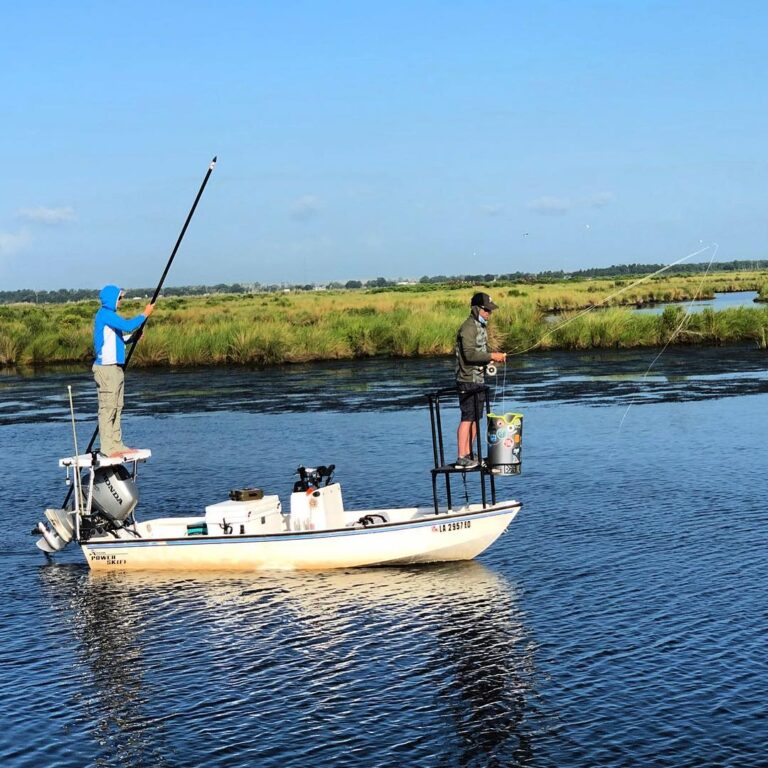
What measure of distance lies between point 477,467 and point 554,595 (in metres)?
1.58

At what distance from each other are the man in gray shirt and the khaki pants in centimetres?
362

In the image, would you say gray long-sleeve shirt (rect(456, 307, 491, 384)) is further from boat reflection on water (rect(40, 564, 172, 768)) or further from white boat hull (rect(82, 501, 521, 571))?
boat reflection on water (rect(40, 564, 172, 768))

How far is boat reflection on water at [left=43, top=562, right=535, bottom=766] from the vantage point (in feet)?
29.2

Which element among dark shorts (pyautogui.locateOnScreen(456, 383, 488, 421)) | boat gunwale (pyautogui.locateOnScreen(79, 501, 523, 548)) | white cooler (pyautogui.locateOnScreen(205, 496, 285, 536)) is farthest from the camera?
white cooler (pyautogui.locateOnScreen(205, 496, 285, 536))

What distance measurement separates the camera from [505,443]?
12.9 metres

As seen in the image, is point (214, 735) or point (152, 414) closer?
point (214, 735)

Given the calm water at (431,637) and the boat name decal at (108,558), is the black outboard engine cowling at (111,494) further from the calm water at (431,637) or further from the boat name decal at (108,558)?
the calm water at (431,637)

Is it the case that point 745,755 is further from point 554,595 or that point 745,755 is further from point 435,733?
point 554,595

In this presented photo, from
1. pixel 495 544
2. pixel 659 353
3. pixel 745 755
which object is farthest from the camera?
pixel 659 353

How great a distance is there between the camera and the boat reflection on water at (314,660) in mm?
8914

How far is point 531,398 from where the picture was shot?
29.5 m

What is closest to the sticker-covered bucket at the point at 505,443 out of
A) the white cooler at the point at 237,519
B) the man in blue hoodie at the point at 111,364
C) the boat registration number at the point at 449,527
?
the boat registration number at the point at 449,527

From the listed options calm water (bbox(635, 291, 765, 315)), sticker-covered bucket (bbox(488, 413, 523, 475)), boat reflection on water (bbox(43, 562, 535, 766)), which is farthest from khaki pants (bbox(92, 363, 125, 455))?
calm water (bbox(635, 291, 765, 315))

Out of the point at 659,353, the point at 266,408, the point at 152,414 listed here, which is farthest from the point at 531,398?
the point at 659,353
